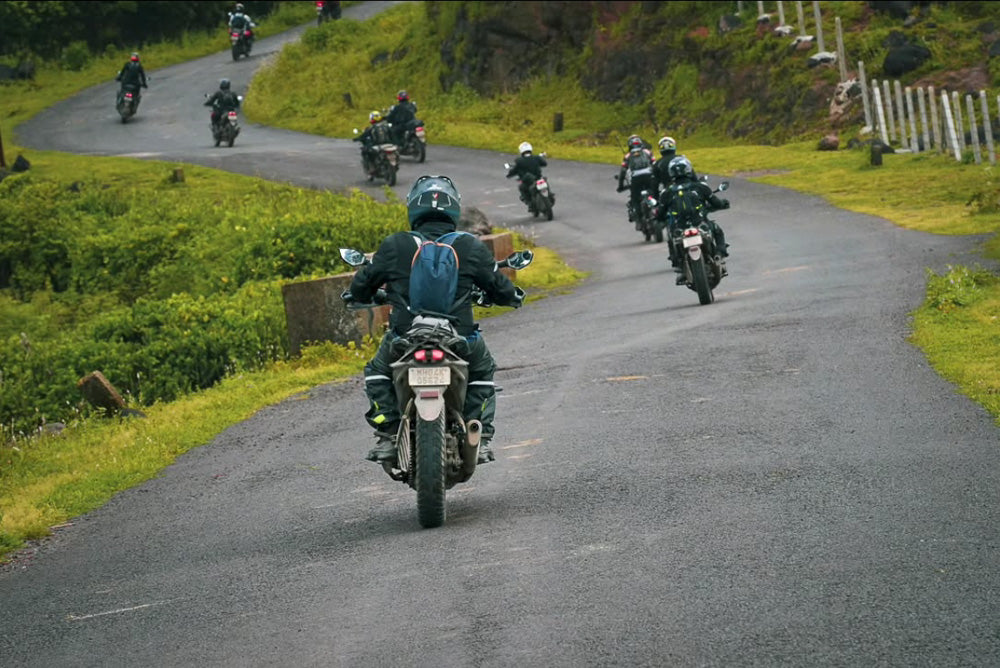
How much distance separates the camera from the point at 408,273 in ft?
33.9

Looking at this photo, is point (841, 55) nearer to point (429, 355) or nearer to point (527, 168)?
point (527, 168)

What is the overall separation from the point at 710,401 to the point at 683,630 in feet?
22.7

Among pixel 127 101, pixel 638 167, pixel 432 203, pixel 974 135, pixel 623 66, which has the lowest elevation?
pixel 974 135

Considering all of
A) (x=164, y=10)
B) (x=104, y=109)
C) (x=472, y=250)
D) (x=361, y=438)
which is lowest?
(x=361, y=438)

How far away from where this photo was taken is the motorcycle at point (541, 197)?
115ft

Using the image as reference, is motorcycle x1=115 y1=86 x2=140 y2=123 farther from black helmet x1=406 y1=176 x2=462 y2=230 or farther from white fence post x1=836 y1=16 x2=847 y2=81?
black helmet x1=406 y1=176 x2=462 y2=230

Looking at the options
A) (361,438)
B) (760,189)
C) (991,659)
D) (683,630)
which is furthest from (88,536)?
(760,189)

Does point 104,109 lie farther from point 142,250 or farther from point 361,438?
point 361,438

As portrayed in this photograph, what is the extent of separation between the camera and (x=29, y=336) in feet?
92.5

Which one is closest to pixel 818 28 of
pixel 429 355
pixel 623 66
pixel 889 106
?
pixel 889 106

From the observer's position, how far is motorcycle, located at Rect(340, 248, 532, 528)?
9570 mm

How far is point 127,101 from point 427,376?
153 ft

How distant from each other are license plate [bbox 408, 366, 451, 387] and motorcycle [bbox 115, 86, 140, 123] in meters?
46.5

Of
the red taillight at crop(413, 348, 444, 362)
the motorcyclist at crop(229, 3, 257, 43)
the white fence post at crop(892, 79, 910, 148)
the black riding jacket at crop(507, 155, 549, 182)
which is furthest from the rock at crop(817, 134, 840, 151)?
the red taillight at crop(413, 348, 444, 362)
